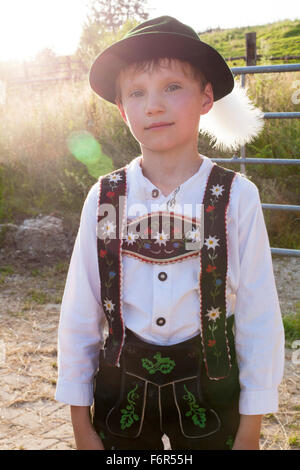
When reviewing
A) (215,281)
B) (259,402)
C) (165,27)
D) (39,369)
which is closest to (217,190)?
(215,281)

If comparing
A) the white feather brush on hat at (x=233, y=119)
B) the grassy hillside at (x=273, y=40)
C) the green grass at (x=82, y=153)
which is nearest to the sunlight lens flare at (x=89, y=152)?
the green grass at (x=82, y=153)

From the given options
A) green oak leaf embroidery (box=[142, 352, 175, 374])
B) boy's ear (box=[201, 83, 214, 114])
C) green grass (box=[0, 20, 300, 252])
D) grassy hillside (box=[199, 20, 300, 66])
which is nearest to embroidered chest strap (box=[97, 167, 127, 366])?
green oak leaf embroidery (box=[142, 352, 175, 374])

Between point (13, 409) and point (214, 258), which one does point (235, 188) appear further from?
point (13, 409)

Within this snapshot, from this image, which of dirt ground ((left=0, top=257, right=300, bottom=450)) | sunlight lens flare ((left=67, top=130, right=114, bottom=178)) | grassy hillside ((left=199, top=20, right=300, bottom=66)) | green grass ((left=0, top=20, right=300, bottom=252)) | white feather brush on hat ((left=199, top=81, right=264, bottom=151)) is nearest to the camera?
white feather brush on hat ((left=199, top=81, right=264, bottom=151))

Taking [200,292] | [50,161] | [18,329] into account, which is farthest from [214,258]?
[50,161]

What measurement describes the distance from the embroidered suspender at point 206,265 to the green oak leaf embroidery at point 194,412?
0.08 meters

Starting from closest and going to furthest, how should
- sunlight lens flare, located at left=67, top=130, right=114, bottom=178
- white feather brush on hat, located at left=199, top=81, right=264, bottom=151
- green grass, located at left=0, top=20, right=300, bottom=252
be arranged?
white feather brush on hat, located at left=199, top=81, right=264, bottom=151 → green grass, located at left=0, top=20, right=300, bottom=252 → sunlight lens flare, located at left=67, top=130, right=114, bottom=178

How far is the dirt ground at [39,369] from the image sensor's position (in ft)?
7.55

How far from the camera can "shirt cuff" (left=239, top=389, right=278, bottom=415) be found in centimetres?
131

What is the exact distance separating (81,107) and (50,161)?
100 centimetres

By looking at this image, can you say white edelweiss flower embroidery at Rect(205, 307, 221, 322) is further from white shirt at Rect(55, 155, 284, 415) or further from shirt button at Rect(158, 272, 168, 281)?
shirt button at Rect(158, 272, 168, 281)

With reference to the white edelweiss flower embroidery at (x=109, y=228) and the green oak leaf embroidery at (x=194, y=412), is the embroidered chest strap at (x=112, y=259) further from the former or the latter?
the green oak leaf embroidery at (x=194, y=412)

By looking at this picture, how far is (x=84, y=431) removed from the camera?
1401 millimetres
